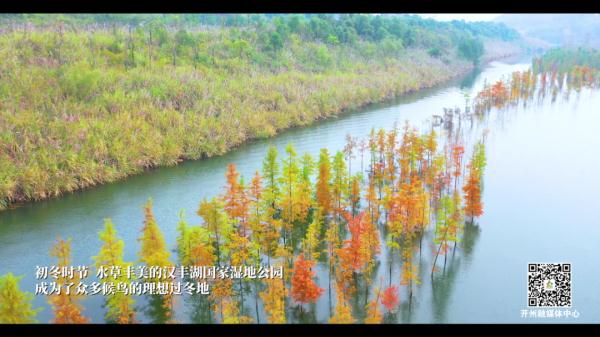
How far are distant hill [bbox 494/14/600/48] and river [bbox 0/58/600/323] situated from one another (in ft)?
352

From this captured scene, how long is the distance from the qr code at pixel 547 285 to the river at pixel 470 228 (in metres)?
0.67

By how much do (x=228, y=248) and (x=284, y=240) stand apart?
A: 3587 millimetres

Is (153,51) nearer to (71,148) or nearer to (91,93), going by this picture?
(91,93)

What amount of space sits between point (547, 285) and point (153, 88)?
94.2 ft

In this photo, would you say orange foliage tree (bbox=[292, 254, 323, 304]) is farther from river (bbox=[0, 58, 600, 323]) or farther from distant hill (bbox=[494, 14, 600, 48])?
distant hill (bbox=[494, 14, 600, 48])

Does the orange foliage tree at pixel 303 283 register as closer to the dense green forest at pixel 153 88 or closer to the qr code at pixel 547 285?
the qr code at pixel 547 285

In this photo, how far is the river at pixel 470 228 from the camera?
16.0 m

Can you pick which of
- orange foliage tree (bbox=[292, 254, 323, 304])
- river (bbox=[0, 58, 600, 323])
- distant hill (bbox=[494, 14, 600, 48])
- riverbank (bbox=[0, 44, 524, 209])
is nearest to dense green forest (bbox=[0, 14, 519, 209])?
riverbank (bbox=[0, 44, 524, 209])

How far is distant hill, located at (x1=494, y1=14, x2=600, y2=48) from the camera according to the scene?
136500mm

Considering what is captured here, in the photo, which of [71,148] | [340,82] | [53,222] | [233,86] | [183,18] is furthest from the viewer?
[183,18]

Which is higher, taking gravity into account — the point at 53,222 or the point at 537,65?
the point at 537,65

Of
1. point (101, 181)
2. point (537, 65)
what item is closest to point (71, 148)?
point (101, 181)

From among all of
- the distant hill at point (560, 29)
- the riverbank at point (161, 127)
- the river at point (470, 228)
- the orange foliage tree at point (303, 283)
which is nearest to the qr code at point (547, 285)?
the river at point (470, 228)

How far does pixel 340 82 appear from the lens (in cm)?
5041
